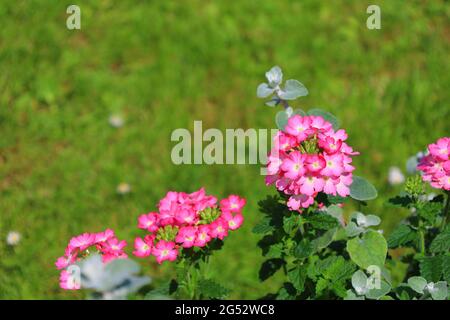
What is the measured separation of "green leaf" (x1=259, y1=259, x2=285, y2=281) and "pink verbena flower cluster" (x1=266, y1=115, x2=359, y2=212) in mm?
324

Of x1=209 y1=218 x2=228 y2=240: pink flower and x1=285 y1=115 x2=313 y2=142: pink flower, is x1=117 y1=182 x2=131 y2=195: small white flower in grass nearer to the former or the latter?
x1=209 y1=218 x2=228 y2=240: pink flower

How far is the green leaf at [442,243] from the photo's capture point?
1693mm

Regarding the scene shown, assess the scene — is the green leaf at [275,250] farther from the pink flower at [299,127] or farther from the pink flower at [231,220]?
the pink flower at [299,127]

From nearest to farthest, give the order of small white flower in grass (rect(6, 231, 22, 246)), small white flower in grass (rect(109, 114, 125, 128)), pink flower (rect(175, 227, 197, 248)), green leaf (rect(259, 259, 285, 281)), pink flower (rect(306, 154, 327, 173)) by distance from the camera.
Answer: pink flower (rect(306, 154, 327, 173))
pink flower (rect(175, 227, 197, 248))
green leaf (rect(259, 259, 285, 281))
small white flower in grass (rect(6, 231, 22, 246))
small white flower in grass (rect(109, 114, 125, 128))

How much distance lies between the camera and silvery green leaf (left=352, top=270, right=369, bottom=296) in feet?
5.49

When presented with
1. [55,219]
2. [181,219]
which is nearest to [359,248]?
[181,219]

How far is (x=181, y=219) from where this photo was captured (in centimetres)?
169

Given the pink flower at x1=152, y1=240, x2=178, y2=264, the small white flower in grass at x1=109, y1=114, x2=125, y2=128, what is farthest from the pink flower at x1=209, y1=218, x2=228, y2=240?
the small white flower in grass at x1=109, y1=114, x2=125, y2=128

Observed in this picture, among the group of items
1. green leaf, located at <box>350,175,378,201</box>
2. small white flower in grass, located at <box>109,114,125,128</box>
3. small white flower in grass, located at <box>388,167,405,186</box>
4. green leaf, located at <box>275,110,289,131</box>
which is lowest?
green leaf, located at <box>350,175,378,201</box>

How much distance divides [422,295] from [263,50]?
2.05 meters

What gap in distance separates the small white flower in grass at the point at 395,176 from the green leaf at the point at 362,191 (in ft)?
4.37

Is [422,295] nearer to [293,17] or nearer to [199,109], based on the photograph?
[199,109]

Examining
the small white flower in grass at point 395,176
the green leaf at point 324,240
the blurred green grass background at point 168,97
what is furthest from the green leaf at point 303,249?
the small white flower in grass at point 395,176
